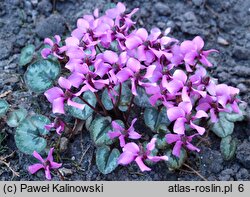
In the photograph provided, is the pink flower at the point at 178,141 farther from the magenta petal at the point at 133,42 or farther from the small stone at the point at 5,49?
the small stone at the point at 5,49

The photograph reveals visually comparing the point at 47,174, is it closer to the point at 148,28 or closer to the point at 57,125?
the point at 57,125

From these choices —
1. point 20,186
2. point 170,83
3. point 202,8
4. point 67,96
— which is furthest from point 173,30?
point 20,186

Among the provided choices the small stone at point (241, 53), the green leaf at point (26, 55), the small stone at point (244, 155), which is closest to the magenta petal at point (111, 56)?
the green leaf at point (26, 55)

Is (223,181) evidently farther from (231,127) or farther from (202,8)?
(202,8)

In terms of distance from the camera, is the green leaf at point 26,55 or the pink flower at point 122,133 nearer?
the pink flower at point 122,133

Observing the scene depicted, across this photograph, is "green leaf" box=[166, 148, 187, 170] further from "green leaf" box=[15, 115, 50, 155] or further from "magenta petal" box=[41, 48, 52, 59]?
"magenta petal" box=[41, 48, 52, 59]

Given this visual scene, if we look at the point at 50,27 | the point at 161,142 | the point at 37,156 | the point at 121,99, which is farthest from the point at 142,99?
the point at 50,27
